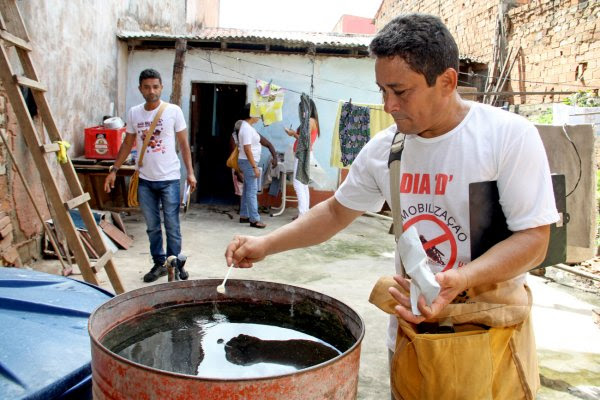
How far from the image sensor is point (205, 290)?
1646 mm

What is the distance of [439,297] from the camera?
1.15 m

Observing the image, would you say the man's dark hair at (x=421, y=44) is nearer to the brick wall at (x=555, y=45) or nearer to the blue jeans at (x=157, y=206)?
the blue jeans at (x=157, y=206)

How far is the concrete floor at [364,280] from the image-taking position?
3.23 m

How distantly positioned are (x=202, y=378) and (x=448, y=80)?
0.97 m

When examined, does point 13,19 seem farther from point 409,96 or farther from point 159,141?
point 409,96

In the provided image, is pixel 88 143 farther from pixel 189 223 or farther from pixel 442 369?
pixel 442 369

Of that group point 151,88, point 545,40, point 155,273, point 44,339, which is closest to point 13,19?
point 151,88

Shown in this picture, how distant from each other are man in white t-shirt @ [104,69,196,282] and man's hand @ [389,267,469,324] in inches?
144

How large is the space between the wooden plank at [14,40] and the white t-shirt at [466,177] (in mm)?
3056

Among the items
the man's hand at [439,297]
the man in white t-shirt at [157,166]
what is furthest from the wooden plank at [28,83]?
the man's hand at [439,297]

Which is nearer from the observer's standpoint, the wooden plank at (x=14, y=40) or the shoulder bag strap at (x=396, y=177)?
the shoulder bag strap at (x=396, y=177)

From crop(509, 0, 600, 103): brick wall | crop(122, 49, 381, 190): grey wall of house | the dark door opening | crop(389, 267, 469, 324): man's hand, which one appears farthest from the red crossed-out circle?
the dark door opening

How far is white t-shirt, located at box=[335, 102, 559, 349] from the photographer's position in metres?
1.25

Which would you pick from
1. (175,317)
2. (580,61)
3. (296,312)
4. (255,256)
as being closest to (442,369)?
(296,312)
